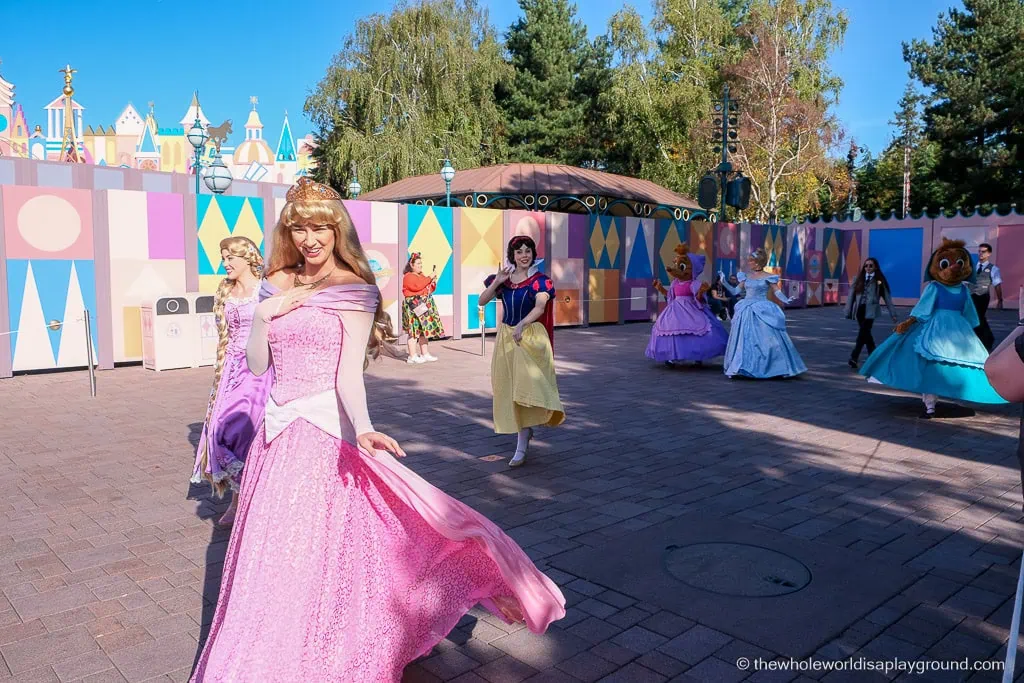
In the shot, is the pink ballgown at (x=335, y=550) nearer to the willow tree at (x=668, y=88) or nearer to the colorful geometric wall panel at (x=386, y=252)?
the colorful geometric wall panel at (x=386, y=252)

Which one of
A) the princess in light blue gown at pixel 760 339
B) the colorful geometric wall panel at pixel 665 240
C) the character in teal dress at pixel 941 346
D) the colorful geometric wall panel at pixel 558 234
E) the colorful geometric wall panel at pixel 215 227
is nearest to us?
the character in teal dress at pixel 941 346

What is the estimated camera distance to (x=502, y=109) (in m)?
→ 34.5

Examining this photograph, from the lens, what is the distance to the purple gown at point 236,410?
4.60 metres

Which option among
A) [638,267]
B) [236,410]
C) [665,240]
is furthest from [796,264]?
[236,410]

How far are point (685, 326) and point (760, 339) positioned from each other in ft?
3.78

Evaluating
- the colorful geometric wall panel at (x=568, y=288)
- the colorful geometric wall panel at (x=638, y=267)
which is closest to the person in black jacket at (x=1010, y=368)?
the colorful geometric wall panel at (x=568, y=288)

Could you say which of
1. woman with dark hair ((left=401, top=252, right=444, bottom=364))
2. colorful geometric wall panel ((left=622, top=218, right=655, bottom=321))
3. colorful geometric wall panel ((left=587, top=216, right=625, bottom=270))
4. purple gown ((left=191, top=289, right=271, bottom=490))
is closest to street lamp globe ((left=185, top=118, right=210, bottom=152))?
woman with dark hair ((left=401, top=252, right=444, bottom=364))

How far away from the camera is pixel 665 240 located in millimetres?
20344

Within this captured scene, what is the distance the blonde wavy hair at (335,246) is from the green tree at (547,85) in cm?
3217

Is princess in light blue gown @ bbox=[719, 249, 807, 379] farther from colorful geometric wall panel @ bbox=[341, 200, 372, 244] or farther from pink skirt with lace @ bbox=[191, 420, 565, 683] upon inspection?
pink skirt with lace @ bbox=[191, 420, 565, 683]

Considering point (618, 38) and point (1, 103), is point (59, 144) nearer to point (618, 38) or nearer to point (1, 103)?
point (1, 103)

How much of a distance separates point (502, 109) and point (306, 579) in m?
33.8

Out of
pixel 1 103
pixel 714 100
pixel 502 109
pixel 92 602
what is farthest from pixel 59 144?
pixel 92 602

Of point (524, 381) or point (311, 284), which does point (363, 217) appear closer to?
point (524, 381)
